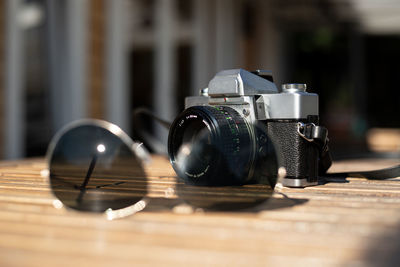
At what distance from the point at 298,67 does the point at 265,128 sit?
11.7 m

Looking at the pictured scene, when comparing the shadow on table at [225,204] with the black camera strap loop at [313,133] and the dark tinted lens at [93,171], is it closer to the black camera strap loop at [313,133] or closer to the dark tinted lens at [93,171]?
the dark tinted lens at [93,171]

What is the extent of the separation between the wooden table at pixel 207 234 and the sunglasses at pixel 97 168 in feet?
0.16

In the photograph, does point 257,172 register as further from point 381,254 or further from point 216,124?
point 381,254

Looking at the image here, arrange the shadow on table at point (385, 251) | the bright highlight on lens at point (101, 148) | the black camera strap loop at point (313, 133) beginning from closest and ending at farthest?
the shadow on table at point (385, 251) < the bright highlight on lens at point (101, 148) < the black camera strap loop at point (313, 133)

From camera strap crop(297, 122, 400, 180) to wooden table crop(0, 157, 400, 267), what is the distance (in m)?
0.18

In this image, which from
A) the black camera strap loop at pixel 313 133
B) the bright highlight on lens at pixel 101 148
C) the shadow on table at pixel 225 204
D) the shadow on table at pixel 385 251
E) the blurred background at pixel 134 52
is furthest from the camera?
the blurred background at pixel 134 52

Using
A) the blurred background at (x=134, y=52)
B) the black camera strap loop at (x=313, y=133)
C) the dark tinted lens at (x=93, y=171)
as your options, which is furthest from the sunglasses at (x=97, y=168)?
the blurred background at (x=134, y=52)

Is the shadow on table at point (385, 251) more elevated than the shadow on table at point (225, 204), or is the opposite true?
the shadow on table at point (385, 251)

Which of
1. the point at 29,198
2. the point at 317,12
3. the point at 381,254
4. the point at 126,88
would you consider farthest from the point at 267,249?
the point at 317,12

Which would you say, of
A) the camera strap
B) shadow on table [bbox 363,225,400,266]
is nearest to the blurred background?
the camera strap

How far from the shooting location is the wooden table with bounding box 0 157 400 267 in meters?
0.56

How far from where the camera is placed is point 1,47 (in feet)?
8.05

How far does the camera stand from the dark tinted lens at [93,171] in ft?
2.93

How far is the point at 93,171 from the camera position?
112 cm
